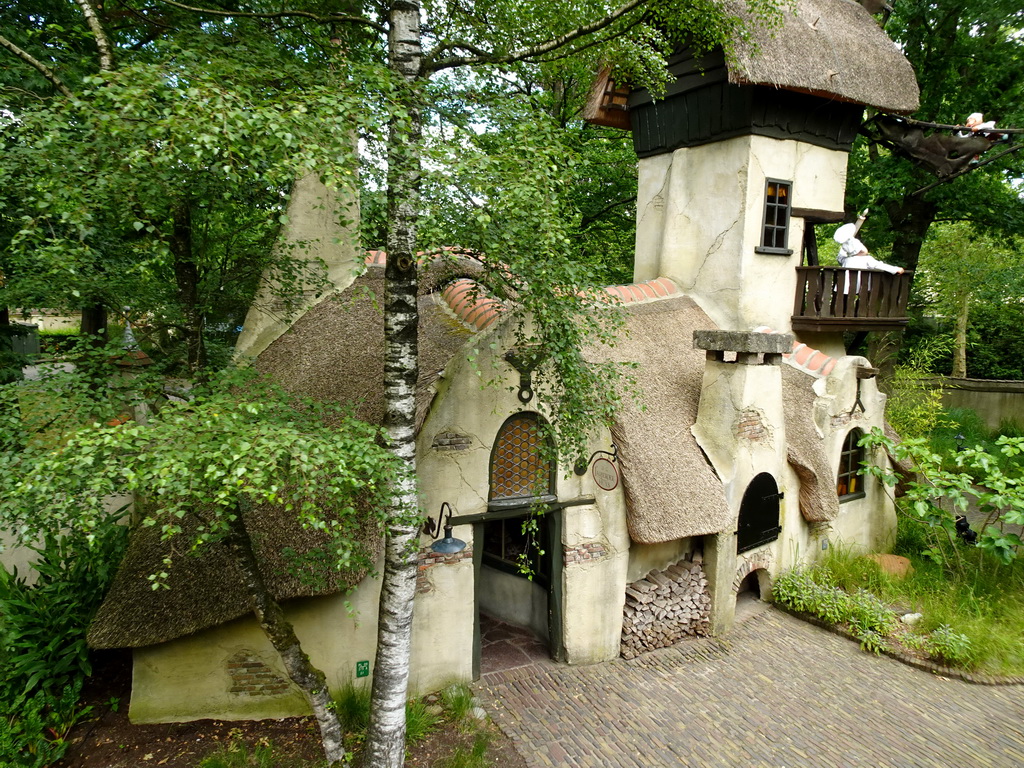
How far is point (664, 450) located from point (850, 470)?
16.4 ft

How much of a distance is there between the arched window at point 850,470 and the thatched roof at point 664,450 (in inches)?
134

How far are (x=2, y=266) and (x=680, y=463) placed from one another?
25.8ft

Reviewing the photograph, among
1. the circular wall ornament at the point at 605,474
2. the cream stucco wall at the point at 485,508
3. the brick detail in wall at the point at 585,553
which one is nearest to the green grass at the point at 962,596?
the cream stucco wall at the point at 485,508

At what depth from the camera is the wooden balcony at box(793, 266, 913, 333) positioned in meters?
10.8

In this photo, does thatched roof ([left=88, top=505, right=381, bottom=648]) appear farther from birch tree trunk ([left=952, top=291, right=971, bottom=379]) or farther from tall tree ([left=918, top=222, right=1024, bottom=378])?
birch tree trunk ([left=952, top=291, right=971, bottom=379])

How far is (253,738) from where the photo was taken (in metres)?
5.86

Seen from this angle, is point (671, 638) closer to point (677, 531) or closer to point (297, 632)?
point (677, 531)

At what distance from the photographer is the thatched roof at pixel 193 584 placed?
556 cm

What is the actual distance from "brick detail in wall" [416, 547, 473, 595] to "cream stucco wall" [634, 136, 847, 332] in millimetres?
6495

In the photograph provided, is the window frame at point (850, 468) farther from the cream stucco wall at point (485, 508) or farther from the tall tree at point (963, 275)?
the tall tree at point (963, 275)

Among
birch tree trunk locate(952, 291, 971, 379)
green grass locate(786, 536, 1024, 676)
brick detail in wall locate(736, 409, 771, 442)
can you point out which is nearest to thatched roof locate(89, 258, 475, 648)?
brick detail in wall locate(736, 409, 771, 442)

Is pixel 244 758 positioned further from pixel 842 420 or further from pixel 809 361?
pixel 809 361

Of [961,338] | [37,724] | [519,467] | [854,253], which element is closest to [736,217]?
[854,253]

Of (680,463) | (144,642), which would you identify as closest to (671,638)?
(680,463)
